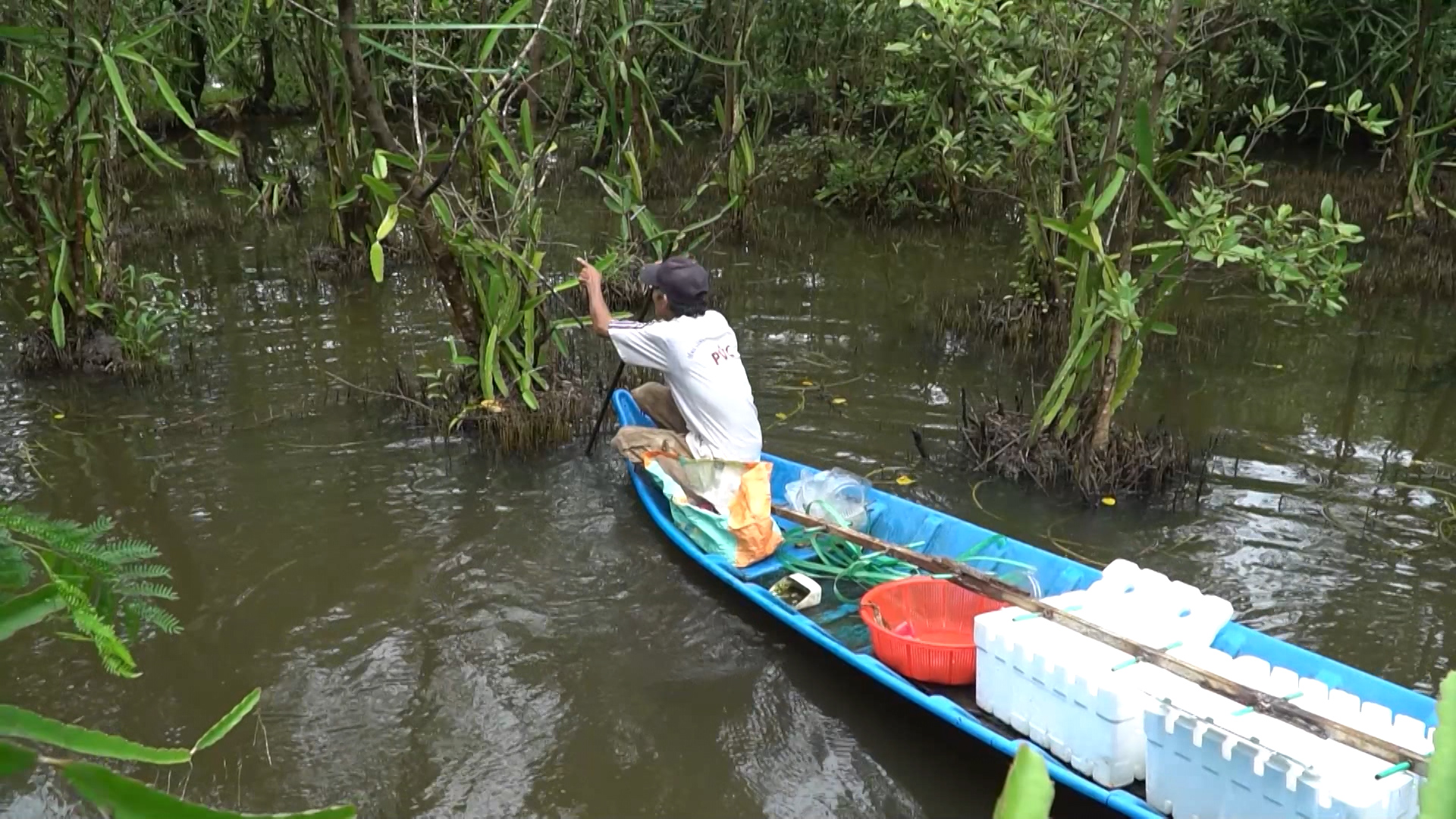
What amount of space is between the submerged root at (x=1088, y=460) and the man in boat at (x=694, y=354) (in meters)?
1.27

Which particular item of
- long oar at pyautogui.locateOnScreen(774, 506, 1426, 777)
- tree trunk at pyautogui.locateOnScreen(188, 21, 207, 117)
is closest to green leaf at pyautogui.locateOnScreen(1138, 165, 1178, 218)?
long oar at pyautogui.locateOnScreen(774, 506, 1426, 777)

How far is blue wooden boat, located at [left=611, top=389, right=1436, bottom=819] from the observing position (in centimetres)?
322

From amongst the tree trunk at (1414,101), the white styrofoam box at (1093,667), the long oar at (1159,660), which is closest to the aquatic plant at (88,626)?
the white styrofoam box at (1093,667)

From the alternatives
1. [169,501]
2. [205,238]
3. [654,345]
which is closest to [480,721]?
[654,345]

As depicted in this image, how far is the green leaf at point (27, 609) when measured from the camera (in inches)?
47.0

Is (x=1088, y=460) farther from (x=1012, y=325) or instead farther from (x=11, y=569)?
(x=11, y=569)

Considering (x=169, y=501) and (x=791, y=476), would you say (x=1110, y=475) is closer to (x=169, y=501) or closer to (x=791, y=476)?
(x=791, y=476)

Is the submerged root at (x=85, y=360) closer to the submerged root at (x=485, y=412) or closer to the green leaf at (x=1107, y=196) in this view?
the submerged root at (x=485, y=412)

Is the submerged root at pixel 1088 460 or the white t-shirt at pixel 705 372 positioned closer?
the white t-shirt at pixel 705 372

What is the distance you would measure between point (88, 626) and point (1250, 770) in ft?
8.56

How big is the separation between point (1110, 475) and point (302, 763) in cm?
362

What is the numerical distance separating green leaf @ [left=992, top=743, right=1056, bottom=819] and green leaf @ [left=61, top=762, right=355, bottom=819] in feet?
1.82

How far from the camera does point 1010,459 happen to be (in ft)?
A: 18.4

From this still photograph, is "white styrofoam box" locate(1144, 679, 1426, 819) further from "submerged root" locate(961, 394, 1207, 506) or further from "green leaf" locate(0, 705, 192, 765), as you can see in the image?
"green leaf" locate(0, 705, 192, 765)
